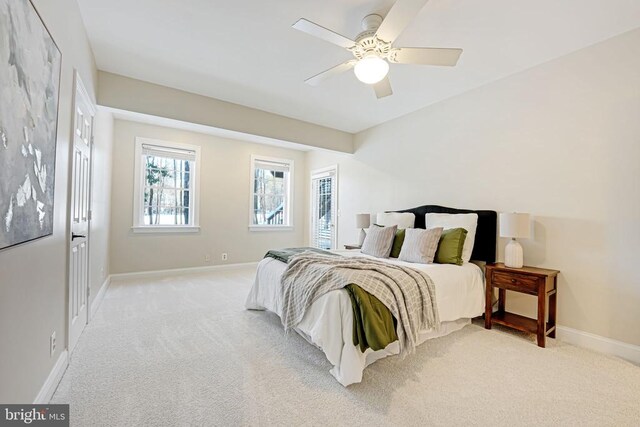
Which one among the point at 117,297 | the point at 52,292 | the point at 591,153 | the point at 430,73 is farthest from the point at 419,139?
the point at 117,297

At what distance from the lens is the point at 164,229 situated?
4836 mm

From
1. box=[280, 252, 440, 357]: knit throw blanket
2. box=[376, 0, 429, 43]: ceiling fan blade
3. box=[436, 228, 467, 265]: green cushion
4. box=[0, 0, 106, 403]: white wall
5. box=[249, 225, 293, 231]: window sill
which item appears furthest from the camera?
box=[249, 225, 293, 231]: window sill

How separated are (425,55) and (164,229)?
468 centimetres

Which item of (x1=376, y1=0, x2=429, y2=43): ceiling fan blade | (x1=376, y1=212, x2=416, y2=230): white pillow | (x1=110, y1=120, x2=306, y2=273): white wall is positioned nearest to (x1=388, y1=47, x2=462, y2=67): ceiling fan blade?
(x1=376, y1=0, x2=429, y2=43): ceiling fan blade

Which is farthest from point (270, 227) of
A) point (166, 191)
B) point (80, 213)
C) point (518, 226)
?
point (518, 226)

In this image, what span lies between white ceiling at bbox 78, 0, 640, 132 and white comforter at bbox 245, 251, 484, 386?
212cm

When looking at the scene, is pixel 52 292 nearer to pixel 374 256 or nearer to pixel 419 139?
pixel 374 256

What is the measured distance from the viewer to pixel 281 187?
6.30m

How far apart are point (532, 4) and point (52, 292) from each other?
388 centimetres

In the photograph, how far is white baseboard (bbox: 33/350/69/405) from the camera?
5.15ft

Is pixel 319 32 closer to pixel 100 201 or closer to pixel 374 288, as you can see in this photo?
pixel 374 288

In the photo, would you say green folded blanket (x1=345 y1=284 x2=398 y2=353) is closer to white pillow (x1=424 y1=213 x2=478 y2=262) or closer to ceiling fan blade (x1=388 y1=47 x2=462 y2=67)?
white pillow (x1=424 y1=213 x2=478 y2=262)

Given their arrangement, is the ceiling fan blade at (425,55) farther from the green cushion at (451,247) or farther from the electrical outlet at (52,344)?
the electrical outlet at (52,344)

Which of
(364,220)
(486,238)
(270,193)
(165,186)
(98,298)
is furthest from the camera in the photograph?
(270,193)
